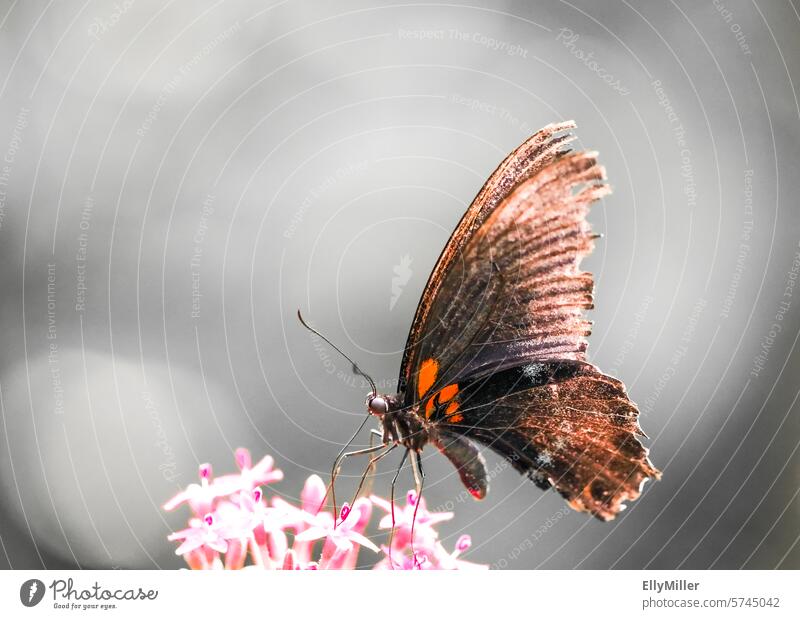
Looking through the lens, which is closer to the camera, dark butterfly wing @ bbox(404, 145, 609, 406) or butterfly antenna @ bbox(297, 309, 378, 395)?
dark butterfly wing @ bbox(404, 145, 609, 406)

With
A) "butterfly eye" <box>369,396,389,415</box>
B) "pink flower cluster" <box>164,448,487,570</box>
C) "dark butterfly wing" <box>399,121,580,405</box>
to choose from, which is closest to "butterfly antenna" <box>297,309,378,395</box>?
"butterfly eye" <box>369,396,389,415</box>

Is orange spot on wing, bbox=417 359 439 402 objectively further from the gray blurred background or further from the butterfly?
the gray blurred background

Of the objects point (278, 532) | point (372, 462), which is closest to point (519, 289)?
point (372, 462)

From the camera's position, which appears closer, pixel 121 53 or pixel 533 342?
pixel 533 342

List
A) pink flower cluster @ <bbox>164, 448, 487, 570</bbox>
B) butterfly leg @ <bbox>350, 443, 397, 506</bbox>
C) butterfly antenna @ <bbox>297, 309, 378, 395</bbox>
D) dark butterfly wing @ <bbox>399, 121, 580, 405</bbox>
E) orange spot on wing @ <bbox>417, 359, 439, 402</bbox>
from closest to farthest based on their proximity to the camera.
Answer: pink flower cluster @ <bbox>164, 448, 487, 570</bbox> → dark butterfly wing @ <bbox>399, 121, 580, 405</bbox> → orange spot on wing @ <bbox>417, 359, 439, 402</bbox> → butterfly leg @ <bbox>350, 443, 397, 506</bbox> → butterfly antenna @ <bbox>297, 309, 378, 395</bbox>

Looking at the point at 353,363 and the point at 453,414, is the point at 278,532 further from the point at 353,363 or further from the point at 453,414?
the point at 353,363
